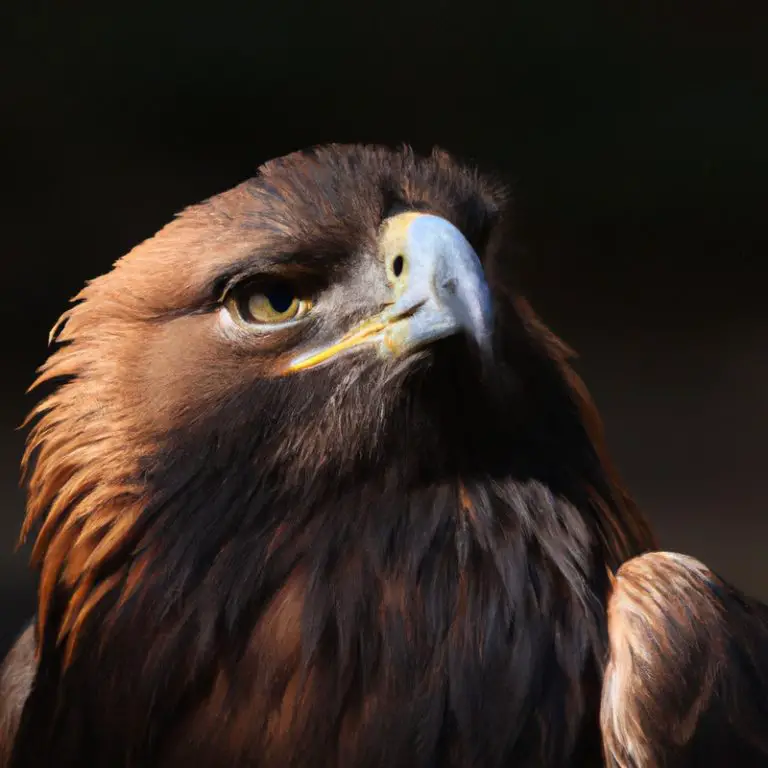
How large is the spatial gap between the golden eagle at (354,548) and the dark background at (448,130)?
0.48 metres

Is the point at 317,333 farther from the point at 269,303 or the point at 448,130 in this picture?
the point at 448,130

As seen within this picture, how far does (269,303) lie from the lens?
0.93 m

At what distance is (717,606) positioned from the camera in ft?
3.14

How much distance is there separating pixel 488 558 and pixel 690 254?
1044 mm

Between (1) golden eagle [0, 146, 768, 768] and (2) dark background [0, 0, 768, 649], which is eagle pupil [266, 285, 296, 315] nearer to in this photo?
(1) golden eagle [0, 146, 768, 768]

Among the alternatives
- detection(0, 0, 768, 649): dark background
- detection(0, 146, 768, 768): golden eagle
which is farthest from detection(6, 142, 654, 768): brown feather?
detection(0, 0, 768, 649): dark background

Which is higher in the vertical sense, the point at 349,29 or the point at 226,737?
the point at 349,29

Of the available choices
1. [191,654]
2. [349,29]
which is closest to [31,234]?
[349,29]

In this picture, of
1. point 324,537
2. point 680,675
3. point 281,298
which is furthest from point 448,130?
point 680,675

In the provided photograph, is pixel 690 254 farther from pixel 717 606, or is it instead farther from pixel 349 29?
pixel 717 606

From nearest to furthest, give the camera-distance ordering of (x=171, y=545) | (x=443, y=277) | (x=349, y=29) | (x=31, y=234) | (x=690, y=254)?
1. (x=443, y=277)
2. (x=171, y=545)
3. (x=349, y=29)
4. (x=31, y=234)
5. (x=690, y=254)

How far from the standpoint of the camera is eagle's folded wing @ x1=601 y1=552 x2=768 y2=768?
89 centimetres

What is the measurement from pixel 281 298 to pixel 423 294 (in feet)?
0.51

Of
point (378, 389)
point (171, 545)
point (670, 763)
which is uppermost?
point (378, 389)
